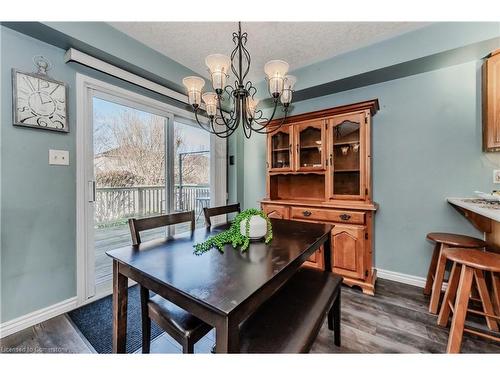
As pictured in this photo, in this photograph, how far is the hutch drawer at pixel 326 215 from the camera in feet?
7.01

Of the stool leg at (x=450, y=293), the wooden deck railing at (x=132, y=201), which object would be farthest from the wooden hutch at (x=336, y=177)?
the wooden deck railing at (x=132, y=201)

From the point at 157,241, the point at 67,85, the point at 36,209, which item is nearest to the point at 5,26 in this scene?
the point at 67,85

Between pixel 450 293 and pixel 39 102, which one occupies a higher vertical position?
pixel 39 102

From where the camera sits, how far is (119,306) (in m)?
1.12

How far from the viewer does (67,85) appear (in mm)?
1793

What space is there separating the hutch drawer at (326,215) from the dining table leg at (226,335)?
184cm

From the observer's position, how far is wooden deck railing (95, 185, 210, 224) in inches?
87.8

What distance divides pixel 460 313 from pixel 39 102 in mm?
3279

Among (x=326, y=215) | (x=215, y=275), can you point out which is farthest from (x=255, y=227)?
(x=326, y=215)

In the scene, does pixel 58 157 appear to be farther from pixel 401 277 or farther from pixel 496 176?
pixel 496 176

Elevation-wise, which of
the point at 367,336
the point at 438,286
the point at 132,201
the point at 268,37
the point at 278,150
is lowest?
the point at 367,336

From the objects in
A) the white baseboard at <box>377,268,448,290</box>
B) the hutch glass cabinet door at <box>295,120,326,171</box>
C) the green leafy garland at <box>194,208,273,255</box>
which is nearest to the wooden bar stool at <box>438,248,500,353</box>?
the white baseboard at <box>377,268,448,290</box>
